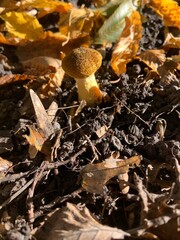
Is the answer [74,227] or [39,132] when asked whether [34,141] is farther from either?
[74,227]

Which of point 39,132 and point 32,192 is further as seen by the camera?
point 39,132

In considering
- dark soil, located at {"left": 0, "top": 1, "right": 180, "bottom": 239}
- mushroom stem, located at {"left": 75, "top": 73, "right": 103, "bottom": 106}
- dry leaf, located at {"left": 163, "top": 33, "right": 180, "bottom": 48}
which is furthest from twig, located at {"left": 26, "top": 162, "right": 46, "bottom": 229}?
dry leaf, located at {"left": 163, "top": 33, "right": 180, "bottom": 48}

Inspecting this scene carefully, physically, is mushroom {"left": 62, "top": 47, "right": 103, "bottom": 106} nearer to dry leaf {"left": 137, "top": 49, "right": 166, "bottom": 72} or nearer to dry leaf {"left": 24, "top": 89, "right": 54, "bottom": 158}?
dry leaf {"left": 24, "top": 89, "right": 54, "bottom": 158}

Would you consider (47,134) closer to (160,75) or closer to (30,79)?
(30,79)

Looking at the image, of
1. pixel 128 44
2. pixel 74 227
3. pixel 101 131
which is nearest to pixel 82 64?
pixel 101 131

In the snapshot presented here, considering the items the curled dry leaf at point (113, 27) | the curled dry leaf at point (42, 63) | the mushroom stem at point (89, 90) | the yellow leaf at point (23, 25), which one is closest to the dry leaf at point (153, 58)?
the curled dry leaf at point (113, 27)

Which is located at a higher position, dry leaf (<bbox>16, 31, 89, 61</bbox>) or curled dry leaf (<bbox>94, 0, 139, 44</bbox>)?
curled dry leaf (<bbox>94, 0, 139, 44</bbox>)

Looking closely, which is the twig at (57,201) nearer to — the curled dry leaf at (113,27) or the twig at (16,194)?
the twig at (16,194)
